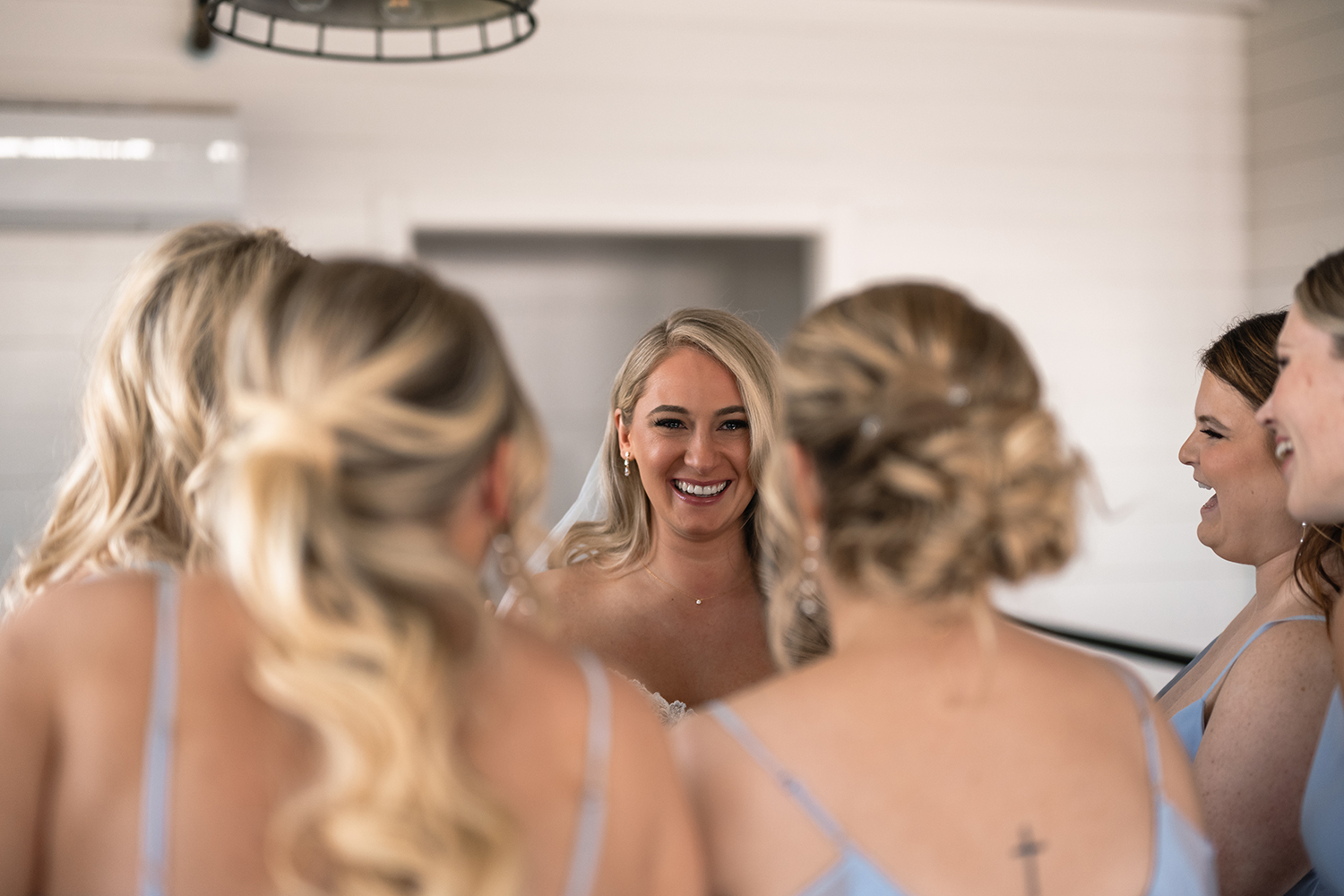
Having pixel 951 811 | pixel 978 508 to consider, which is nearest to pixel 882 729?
pixel 951 811

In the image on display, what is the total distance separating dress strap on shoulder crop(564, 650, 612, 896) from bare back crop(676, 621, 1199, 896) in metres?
0.13

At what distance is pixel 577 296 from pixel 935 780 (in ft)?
10.7

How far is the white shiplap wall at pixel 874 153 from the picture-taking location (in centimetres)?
357

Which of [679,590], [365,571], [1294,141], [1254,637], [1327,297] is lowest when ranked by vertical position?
[679,590]

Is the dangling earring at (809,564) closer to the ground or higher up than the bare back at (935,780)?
higher up

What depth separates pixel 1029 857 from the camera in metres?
1.00

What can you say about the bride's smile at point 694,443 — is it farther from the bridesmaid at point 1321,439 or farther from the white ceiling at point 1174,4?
the white ceiling at point 1174,4

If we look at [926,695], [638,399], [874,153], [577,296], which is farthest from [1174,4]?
[926,695]

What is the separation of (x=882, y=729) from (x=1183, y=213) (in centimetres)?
394

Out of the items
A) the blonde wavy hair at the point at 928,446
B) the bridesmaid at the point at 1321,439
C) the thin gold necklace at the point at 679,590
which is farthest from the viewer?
the thin gold necklace at the point at 679,590

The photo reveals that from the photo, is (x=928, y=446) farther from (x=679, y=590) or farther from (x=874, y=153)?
(x=874, y=153)

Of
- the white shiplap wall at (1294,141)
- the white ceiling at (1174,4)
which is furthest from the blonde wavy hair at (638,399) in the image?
the white shiplap wall at (1294,141)

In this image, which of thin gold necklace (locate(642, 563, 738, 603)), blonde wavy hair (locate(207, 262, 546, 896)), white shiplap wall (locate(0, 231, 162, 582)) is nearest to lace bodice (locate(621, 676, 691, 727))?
thin gold necklace (locate(642, 563, 738, 603))

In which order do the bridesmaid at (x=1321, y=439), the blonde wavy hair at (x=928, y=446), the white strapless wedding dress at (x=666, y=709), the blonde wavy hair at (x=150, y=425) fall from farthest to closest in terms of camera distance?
the white strapless wedding dress at (x=666, y=709)
the bridesmaid at (x=1321, y=439)
the blonde wavy hair at (x=150, y=425)
the blonde wavy hair at (x=928, y=446)
